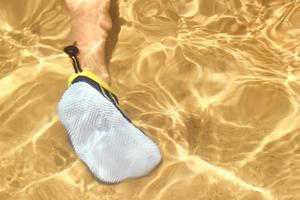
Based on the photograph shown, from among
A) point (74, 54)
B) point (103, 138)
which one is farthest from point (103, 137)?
→ point (74, 54)

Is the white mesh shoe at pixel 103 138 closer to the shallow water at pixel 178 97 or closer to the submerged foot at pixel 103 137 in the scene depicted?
the submerged foot at pixel 103 137

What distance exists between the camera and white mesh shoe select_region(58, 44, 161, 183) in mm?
2045

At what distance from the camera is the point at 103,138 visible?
205cm

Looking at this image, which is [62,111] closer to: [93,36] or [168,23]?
[93,36]

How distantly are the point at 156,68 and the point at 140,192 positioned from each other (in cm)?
80

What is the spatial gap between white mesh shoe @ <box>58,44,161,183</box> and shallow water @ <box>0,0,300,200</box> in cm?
11

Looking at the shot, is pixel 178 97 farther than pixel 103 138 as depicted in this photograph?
Yes

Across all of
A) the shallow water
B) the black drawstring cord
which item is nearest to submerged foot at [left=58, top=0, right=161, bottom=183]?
the shallow water

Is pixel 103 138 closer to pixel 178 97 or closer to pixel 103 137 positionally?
pixel 103 137

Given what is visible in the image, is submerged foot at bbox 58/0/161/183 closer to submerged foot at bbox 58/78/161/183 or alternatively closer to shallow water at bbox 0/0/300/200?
submerged foot at bbox 58/78/161/183

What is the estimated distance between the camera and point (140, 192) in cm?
211

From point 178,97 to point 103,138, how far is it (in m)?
0.60

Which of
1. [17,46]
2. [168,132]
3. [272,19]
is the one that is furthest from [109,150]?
[272,19]

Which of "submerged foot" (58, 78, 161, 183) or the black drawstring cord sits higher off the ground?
the black drawstring cord
